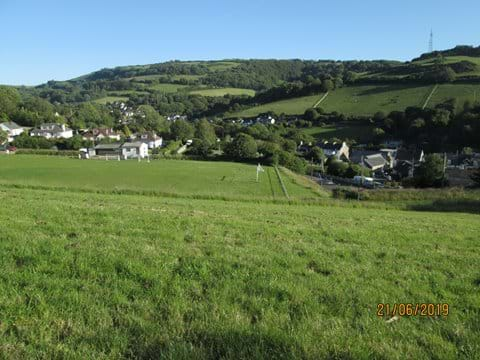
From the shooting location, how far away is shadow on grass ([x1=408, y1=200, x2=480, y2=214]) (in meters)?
31.0

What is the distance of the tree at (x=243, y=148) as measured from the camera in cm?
10056

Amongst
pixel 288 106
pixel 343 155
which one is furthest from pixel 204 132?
pixel 288 106

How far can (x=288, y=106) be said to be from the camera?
182m

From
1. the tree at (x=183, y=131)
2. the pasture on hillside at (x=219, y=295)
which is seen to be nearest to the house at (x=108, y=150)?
the tree at (x=183, y=131)

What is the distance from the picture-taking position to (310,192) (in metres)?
51.0

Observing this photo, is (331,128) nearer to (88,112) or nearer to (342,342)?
(88,112)

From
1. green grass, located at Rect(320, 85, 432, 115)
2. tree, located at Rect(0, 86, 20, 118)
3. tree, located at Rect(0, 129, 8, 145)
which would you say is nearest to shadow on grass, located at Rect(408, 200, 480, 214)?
green grass, located at Rect(320, 85, 432, 115)

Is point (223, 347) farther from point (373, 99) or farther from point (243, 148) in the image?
point (373, 99)

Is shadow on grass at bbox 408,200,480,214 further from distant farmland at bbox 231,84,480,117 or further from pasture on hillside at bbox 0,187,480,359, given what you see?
distant farmland at bbox 231,84,480,117

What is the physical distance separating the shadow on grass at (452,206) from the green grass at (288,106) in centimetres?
13975

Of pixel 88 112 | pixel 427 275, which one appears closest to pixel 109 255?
pixel 427 275

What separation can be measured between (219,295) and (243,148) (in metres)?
95.6

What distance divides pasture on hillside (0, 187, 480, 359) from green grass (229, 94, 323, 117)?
165919mm

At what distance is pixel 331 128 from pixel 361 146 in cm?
2027
